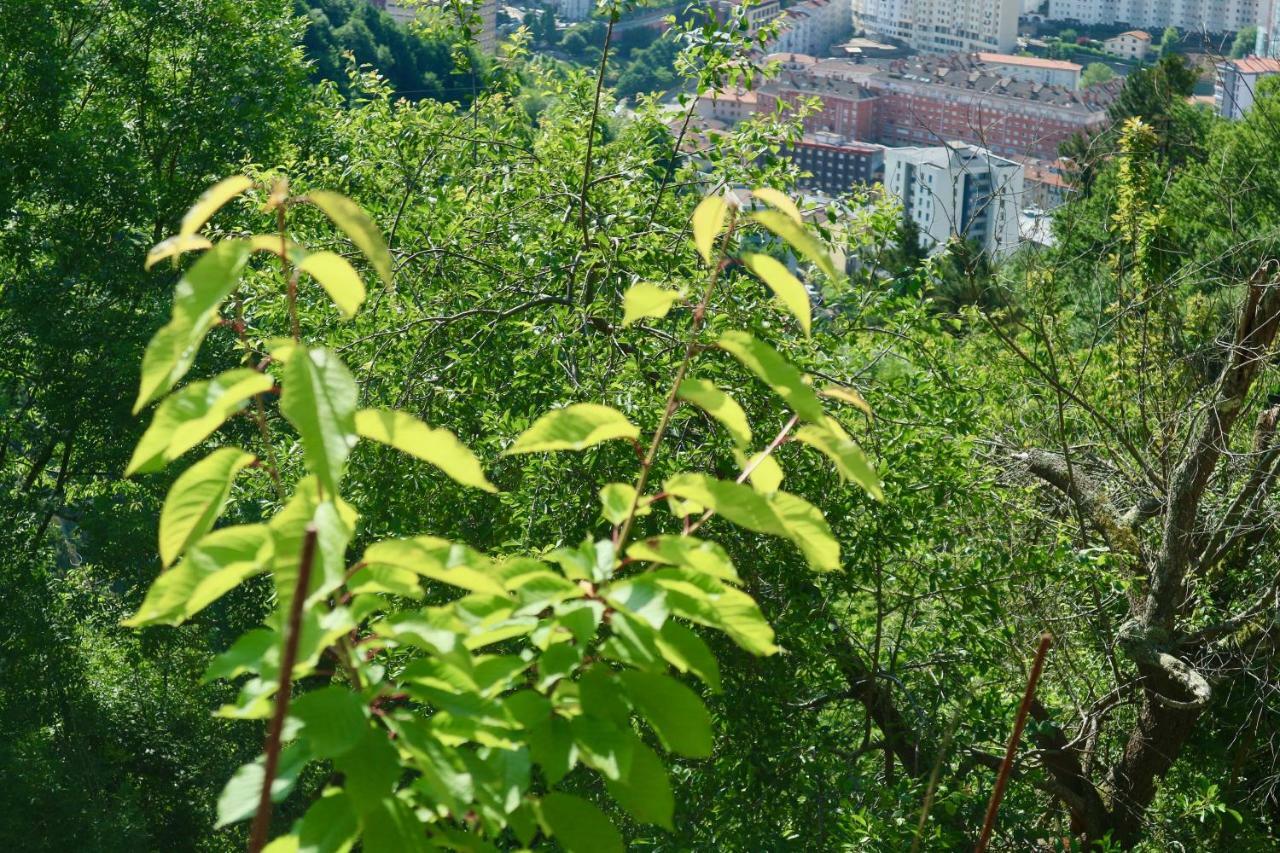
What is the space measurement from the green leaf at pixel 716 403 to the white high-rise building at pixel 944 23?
98.2 m

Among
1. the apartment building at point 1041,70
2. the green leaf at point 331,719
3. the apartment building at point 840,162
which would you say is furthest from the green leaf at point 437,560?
the apartment building at point 1041,70

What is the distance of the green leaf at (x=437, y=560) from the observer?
1.06m

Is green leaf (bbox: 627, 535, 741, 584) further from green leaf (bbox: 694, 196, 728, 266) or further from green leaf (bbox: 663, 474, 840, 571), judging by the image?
green leaf (bbox: 694, 196, 728, 266)

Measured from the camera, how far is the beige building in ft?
269

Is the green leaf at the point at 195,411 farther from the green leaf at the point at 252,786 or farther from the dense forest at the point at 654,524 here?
the green leaf at the point at 252,786

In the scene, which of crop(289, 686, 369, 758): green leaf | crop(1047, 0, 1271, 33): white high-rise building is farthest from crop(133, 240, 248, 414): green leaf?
crop(1047, 0, 1271, 33): white high-rise building

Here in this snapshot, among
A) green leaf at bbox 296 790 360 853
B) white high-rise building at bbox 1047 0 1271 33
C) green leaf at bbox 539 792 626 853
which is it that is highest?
green leaf at bbox 296 790 360 853

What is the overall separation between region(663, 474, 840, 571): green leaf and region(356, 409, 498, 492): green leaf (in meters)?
0.20

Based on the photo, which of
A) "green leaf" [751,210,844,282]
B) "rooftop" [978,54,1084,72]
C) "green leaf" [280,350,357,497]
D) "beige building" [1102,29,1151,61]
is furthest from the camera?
"beige building" [1102,29,1151,61]

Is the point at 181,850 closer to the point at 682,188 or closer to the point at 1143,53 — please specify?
the point at 682,188

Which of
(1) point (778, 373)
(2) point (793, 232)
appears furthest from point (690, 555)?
(2) point (793, 232)

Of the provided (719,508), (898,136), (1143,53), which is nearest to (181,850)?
(719,508)

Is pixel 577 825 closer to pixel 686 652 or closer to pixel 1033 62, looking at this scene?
pixel 686 652

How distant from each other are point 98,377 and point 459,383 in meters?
6.24
